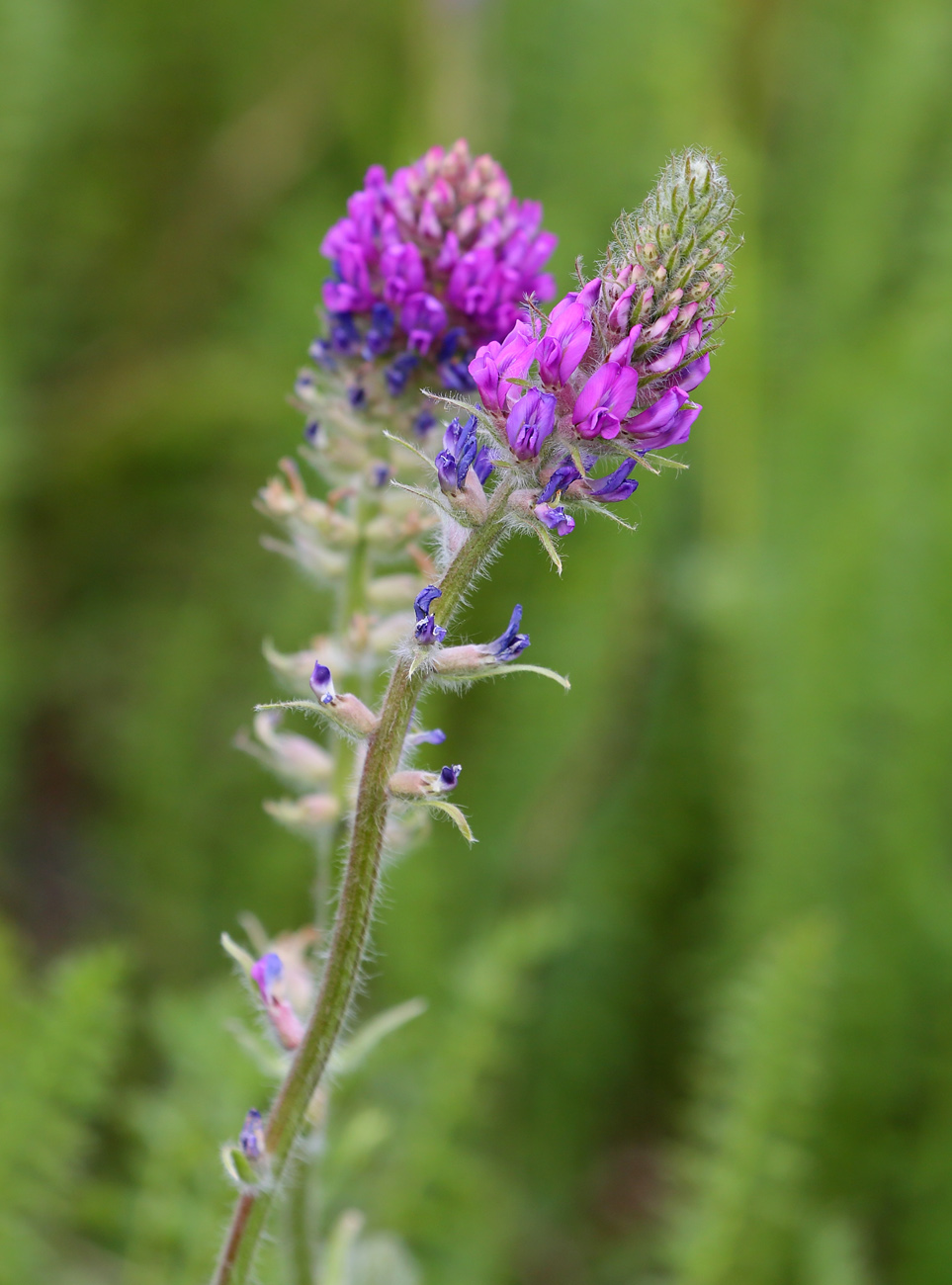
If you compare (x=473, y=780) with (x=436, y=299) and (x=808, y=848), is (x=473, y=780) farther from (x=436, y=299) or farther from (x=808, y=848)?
(x=436, y=299)

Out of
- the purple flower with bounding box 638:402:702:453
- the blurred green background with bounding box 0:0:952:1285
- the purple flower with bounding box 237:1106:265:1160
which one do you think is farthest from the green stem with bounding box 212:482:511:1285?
the blurred green background with bounding box 0:0:952:1285

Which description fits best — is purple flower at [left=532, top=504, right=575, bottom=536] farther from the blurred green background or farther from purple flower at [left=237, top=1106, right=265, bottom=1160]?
the blurred green background

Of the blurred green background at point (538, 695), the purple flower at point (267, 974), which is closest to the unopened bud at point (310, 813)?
the purple flower at point (267, 974)

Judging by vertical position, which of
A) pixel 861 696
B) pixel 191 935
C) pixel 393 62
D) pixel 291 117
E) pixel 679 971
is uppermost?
pixel 393 62

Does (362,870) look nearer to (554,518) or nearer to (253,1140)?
(253,1140)

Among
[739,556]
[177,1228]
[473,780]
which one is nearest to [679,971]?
[473,780]

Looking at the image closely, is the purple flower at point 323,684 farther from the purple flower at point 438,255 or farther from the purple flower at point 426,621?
the purple flower at point 438,255

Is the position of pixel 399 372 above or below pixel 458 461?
above

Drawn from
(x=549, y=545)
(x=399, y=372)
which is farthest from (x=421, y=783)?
(x=399, y=372)
